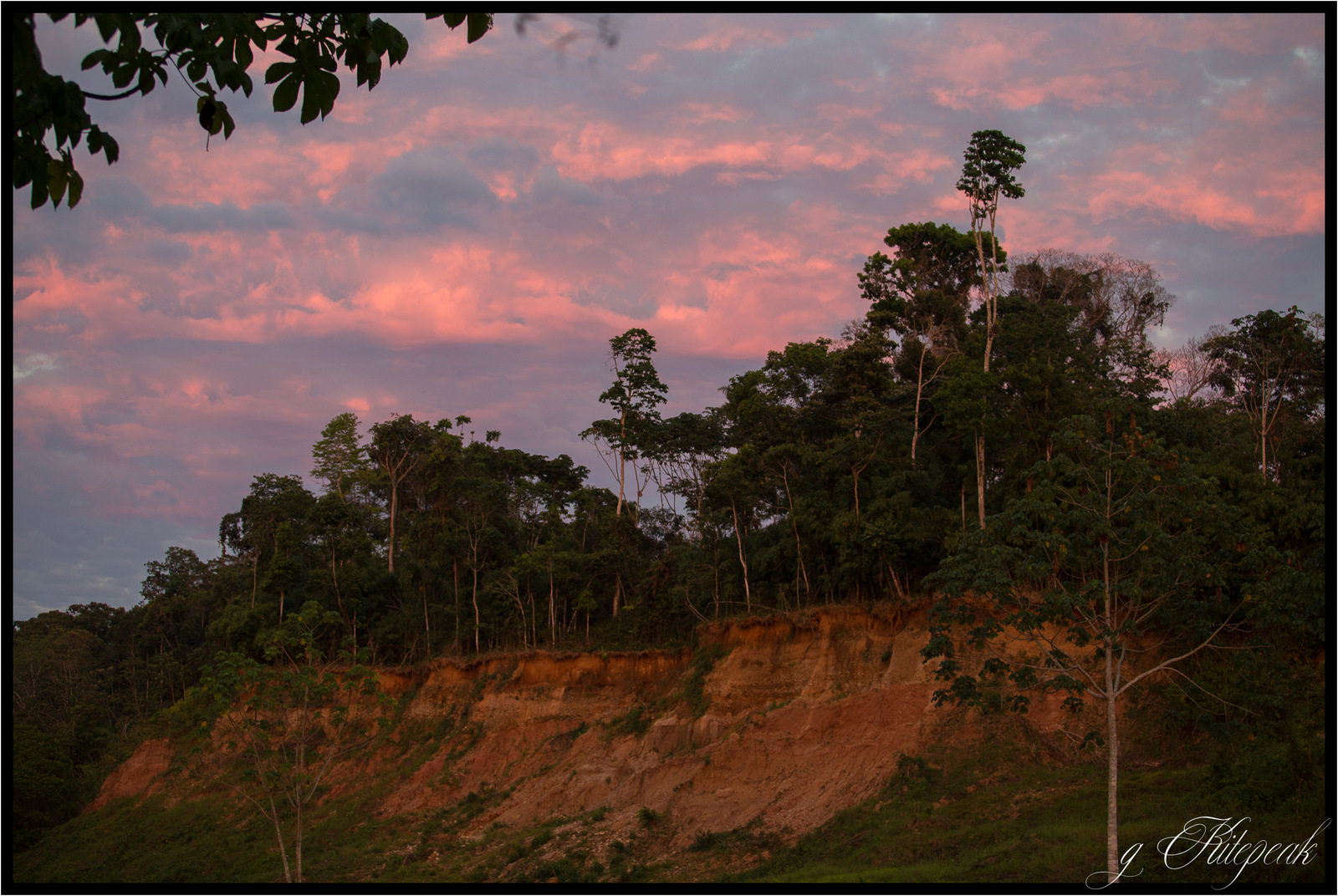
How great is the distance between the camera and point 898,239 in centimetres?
4178

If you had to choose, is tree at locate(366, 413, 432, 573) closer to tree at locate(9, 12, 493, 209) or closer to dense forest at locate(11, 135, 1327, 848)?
dense forest at locate(11, 135, 1327, 848)

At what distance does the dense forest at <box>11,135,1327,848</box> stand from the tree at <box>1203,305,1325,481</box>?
96 millimetres

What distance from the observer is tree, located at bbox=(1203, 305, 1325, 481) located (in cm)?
3034

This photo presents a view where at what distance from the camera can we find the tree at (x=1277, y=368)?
99.6 ft

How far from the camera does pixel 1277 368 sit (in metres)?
31.0

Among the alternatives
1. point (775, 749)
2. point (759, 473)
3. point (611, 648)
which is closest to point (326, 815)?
point (611, 648)

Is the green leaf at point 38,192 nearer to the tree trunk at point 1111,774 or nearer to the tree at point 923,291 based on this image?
the tree trunk at point 1111,774

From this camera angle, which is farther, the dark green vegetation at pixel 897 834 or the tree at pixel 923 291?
the tree at pixel 923 291

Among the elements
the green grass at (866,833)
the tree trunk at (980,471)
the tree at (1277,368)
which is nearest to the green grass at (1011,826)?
the green grass at (866,833)

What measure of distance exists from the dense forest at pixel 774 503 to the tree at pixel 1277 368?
0.10 meters

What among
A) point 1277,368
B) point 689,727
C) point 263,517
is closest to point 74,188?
point 689,727

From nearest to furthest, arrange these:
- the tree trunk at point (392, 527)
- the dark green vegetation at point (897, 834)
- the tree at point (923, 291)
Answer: the dark green vegetation at point (897, 834), the tree at point (923, 291), the tree trunk at point (392, 527)

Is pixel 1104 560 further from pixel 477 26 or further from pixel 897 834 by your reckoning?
pixel 477 26

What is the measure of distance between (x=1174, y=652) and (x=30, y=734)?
47720 mm
